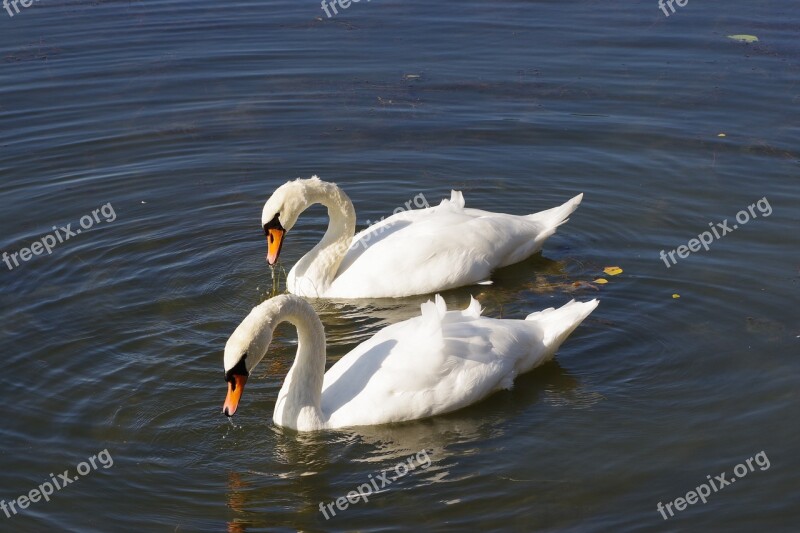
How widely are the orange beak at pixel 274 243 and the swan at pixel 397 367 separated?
2174 millimetres

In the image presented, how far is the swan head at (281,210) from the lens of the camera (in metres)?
12.0

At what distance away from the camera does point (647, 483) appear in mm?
8852

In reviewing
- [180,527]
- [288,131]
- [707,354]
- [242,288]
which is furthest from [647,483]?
[288,131]

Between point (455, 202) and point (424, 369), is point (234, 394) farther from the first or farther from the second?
point (455, 202)

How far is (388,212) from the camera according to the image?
45.1 feet

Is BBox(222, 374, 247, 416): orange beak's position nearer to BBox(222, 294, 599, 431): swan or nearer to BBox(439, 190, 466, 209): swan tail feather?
BBox(222, 294, 599, 431): swan

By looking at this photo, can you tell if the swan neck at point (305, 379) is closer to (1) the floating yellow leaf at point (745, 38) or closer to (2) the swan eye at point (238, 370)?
(2) the swan eye at point (238, 370)

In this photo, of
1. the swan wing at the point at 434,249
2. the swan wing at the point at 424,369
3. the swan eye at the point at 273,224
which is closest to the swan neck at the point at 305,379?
the swan wing at the point at 424,369

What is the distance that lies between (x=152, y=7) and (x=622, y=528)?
14413 mm

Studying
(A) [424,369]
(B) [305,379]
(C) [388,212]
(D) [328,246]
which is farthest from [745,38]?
(B) [305,379]

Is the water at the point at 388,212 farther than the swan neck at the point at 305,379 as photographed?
No

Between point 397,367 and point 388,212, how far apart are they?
4364 mm

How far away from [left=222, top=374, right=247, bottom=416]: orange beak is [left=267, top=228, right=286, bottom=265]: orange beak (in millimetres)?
3192

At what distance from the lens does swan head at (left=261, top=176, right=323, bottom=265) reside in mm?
11992
